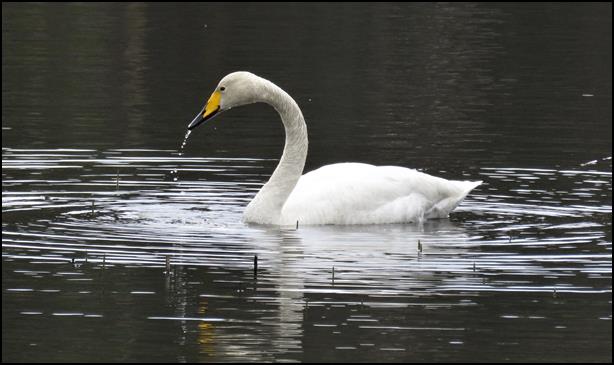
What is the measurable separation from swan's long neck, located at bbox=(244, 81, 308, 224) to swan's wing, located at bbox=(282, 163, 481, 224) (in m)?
0.10

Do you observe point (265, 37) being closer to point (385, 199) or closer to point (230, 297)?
point (385, 199)

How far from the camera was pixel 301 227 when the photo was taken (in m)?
15.3

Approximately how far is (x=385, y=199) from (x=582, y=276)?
336cm

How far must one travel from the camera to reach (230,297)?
11680 mm

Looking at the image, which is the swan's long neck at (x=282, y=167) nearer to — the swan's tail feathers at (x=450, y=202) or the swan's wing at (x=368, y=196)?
the swan's wing at (x=368, y=196)

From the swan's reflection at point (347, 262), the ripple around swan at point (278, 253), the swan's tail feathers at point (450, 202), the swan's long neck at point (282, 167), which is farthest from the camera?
the swan's tail feathers at point (450, 202)

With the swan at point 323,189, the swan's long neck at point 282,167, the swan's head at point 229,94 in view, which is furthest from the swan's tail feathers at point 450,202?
the swan's head at point 229,94

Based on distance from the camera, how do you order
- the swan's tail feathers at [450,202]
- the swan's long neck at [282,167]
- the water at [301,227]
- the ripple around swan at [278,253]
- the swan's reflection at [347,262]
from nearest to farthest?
the water at [301,227] → the ripple around swan at [278,253] → the swan's reflection at [347,262] → the swan's long neck at [282,167] → the swan's tail feathers at [450,202]

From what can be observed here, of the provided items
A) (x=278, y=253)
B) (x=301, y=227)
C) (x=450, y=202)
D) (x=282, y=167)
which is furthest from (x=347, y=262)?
(x=450, y=202)

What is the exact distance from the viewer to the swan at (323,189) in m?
15.4

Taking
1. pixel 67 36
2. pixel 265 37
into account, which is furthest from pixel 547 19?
pixel 67 36

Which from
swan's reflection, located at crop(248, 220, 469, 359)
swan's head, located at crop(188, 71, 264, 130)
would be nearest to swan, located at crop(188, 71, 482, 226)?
swan's head, located at crop(188, 71, 264, 130)

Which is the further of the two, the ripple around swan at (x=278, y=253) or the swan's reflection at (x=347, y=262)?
the swan's reflection at (x=347, y=262)

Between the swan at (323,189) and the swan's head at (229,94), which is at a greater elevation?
the swan's head at (229,94)
